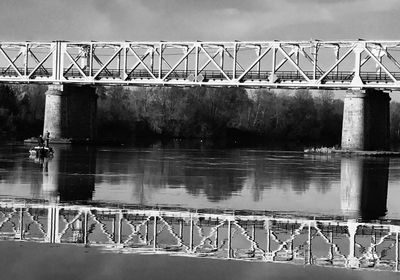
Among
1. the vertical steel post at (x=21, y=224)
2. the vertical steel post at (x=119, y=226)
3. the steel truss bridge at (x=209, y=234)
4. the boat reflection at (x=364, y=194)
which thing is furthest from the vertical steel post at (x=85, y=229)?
the boat reflection at (x=364, y=194)

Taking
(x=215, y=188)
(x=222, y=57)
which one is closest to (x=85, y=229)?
(x=215, y=188)

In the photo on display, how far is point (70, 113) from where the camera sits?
76062mm

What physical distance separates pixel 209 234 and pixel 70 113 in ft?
205

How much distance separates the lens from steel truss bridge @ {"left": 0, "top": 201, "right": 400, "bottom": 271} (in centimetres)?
1280

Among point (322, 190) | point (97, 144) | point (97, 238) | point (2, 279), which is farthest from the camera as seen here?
point (97, 144)

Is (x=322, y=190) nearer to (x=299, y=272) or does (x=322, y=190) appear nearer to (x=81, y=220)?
(x=81, y=220)

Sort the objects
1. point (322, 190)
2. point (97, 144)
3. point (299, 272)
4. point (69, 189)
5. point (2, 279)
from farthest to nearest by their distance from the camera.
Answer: point (97, 144) → point (322, 190) → point (69, 189) → point (299, 272) → point (2, 279)

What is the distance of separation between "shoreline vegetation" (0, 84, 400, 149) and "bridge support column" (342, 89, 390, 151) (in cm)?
5256

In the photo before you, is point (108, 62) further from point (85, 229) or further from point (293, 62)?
point (85, 229)

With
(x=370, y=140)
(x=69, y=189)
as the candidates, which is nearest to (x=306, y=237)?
(x=69, y=189)

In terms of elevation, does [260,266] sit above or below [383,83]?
below

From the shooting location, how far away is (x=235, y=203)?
2058 cm

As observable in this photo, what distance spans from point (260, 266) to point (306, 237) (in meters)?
3.39

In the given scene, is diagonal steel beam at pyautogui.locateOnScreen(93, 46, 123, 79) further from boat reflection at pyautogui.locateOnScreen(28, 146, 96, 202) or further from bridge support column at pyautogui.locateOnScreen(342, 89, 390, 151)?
boat reflection at pyautogui.locateOnScreen(28, 146, 96, 202)
